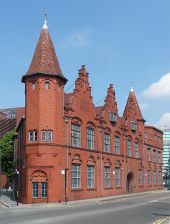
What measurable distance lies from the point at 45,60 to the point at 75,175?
12.3 m

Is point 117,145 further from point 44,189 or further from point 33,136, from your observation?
point 44,189

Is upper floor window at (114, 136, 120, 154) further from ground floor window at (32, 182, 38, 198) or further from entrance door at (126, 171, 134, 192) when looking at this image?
ground floor window at (32, 182, 38, 198)

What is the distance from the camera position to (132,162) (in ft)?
214

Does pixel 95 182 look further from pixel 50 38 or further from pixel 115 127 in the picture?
pixel 50 38

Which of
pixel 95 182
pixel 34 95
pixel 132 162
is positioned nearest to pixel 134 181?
pixel 132 162

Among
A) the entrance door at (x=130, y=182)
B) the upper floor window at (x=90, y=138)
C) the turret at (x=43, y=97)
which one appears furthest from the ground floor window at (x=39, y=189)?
the entrance door at (x=130, y=182)

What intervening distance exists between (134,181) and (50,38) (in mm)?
27820

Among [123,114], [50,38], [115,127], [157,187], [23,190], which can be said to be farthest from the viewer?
[157,187]

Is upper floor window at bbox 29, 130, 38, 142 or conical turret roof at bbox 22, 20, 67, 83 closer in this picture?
upper floor window at bbox 29, 130, 38, 142

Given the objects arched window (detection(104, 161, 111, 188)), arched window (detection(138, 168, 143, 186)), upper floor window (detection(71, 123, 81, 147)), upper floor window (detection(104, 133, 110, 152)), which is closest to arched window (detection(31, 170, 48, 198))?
upper floor window (detection(71, 123, 81, 147))

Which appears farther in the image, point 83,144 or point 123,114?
point 123,114

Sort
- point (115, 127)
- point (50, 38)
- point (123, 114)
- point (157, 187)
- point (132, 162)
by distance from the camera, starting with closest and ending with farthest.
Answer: point (50, 38) → point (115, 127) → point (132, 162) → point (123, 114) → point (157, 187)

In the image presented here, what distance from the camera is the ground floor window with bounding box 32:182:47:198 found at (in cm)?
4250

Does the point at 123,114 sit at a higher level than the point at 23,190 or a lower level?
higher
